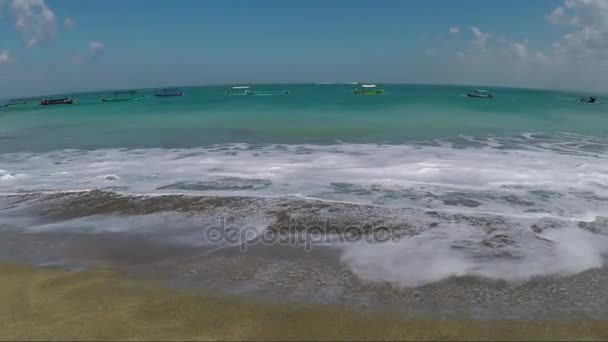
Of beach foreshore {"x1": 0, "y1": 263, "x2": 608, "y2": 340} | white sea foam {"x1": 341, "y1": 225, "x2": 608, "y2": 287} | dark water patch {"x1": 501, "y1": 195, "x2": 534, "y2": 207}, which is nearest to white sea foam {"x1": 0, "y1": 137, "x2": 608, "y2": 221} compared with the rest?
dark water patch {"x1": 501, "y1": 195, "x2": 534, "y2": 207}

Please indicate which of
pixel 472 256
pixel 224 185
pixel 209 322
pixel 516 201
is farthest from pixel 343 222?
pixel 516 201

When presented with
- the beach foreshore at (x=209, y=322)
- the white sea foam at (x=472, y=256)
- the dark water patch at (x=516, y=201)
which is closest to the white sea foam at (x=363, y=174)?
the dark water patch at (x=516, y=201)

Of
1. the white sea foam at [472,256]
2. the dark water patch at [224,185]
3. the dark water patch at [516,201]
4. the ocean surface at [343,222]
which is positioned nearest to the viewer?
the ocean surface at [343,222]

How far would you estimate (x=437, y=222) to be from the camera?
29.5 feet

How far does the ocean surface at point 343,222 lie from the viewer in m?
6.24

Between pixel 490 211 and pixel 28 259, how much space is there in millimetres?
9804

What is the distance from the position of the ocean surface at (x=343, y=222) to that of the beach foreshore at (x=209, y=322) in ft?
1.03

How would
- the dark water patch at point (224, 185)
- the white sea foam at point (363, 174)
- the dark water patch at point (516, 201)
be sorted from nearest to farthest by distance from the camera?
1. the dark water patch at point (516, 201)
2. the white sea foam at point (363, 174)
3. the dark water patch at point (224, 185)

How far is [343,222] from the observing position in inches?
355

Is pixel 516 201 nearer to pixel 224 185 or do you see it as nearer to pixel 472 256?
pixel 472 256

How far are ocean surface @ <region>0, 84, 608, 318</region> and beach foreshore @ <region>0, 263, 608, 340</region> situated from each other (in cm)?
31

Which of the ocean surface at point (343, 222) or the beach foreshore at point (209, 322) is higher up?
the ocean surface at point (343, 222)

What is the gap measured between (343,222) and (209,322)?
441 centimetres

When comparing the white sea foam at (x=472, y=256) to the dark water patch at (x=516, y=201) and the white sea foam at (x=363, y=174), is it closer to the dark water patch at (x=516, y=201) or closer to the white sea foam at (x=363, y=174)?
the white sea foam at (x=363, y=174)
